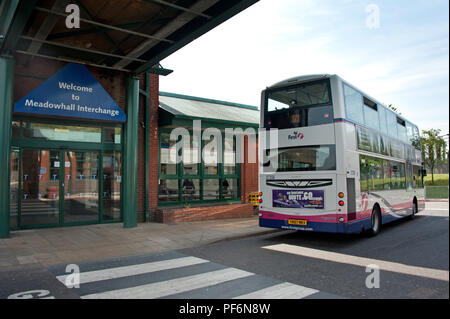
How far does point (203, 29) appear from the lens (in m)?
8.19

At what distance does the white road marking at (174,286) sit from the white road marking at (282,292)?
80cm

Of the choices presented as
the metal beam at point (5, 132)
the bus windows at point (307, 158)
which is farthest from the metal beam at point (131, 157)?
the bus windows at point (307, 158)

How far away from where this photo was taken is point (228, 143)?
1489 cm

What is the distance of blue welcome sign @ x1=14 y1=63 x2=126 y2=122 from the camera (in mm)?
10023

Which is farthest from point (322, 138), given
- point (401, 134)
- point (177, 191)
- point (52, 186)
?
point (52, 186)

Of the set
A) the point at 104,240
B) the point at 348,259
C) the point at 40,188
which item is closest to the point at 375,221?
the point at 348,259

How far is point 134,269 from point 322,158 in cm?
518

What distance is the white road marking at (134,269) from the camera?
236 inches

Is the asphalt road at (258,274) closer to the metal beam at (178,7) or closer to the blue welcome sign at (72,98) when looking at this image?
the blue welcome sign at (72,98)

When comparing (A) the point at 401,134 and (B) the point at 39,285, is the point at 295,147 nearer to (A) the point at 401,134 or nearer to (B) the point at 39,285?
(A) the point at 401,134

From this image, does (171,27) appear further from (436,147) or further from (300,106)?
(436,147)
